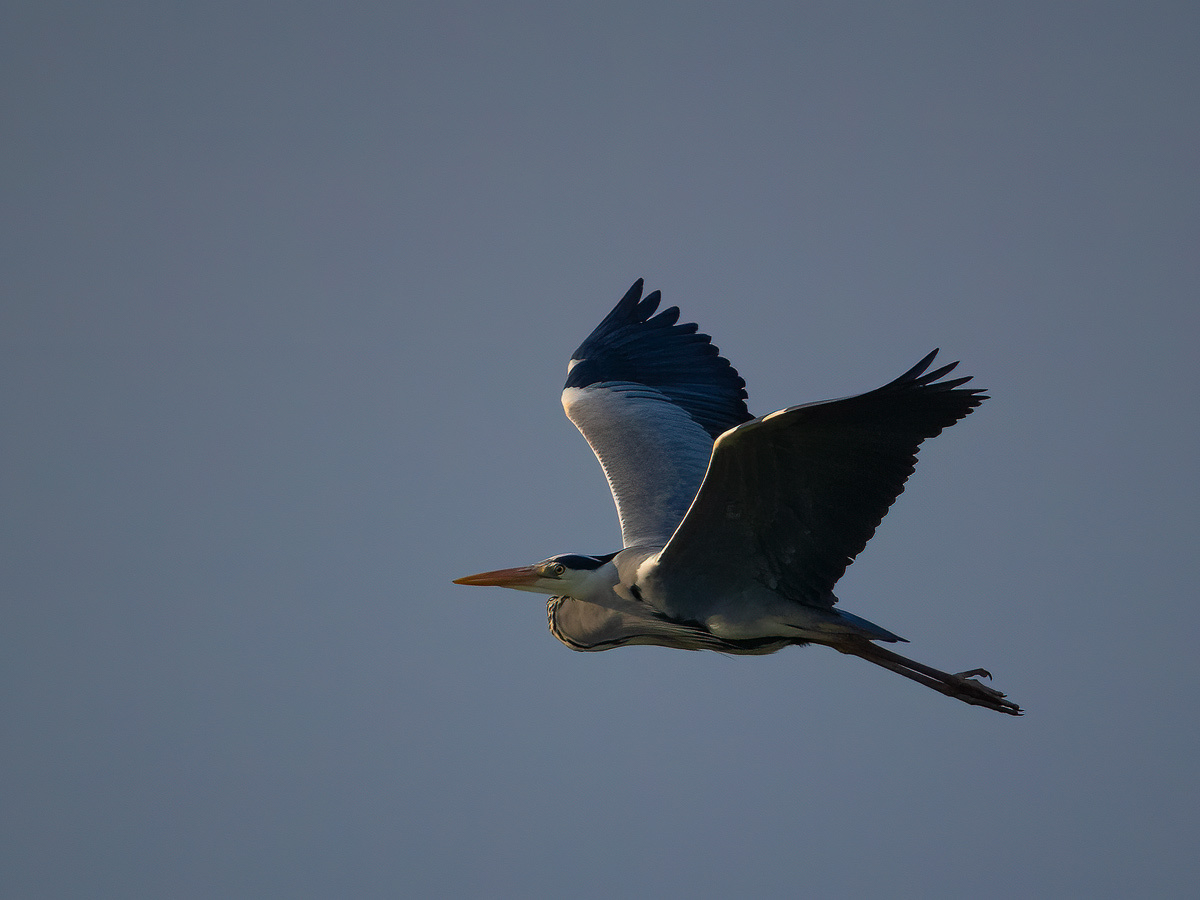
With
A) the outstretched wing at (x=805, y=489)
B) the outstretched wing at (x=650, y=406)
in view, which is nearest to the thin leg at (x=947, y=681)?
the outstretched wing at (x=805, y=489)

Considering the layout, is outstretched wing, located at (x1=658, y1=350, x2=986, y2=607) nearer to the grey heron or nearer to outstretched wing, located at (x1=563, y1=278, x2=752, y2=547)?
the grey heron

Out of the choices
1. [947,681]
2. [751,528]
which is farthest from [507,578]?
[947,681]

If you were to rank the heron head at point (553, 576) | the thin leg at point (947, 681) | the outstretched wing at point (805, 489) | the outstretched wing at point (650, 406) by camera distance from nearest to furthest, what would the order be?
the outstretched wing at point (805, 489) < the thin leg at point (947, 681) < the heron head at point (553, 576) < the outstretched wing at point (650, 406)

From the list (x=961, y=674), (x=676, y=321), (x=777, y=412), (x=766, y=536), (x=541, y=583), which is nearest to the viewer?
(x=777, y=412)

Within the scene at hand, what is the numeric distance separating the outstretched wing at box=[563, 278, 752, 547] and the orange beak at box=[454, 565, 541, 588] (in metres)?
0.65

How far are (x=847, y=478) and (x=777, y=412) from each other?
63 centimetres

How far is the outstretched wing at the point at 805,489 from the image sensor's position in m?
4.86

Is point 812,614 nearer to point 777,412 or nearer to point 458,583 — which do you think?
point 777,412

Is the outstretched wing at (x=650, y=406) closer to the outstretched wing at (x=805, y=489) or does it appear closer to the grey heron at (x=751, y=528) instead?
the grey heron at (x=751, y=528)

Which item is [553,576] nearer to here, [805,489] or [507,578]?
[507,578]

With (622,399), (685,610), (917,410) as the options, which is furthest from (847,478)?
(622,399)

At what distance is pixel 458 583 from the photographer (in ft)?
21.9

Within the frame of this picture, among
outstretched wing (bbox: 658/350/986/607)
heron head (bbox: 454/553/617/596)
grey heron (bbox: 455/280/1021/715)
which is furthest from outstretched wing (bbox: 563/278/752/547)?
outstretched wing (bbox: 658/350/986/607)

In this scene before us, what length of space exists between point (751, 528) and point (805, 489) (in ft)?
1.15
